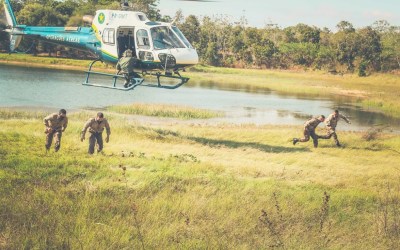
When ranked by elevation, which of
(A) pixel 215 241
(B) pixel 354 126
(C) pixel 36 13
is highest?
(C) pixel 36 13

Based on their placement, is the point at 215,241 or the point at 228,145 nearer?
the point at 215,241

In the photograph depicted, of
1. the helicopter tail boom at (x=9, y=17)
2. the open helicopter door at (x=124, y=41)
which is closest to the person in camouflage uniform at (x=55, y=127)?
the open helicopter door at (x=124, y=41)

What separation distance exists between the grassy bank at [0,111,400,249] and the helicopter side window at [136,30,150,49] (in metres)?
4.04

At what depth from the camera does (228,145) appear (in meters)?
19.4

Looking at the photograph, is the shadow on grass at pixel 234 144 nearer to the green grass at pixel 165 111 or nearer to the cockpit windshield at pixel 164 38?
the cockpit windshield at pixel 164 38

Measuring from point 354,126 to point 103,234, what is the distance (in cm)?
2876

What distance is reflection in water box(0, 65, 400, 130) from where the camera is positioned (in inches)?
1320

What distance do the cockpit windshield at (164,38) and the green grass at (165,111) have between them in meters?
14.6

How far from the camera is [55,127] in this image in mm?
13367

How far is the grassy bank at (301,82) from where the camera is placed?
5271 cm

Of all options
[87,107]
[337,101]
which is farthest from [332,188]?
[337,101]

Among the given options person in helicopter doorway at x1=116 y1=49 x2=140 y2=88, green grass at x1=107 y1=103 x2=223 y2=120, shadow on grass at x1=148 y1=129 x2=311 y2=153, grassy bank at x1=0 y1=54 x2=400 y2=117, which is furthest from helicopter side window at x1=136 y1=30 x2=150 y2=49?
grassy bank at x1=0 y1=54 x2=400 y2=117

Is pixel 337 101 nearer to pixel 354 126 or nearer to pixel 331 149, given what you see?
pixel 354 126

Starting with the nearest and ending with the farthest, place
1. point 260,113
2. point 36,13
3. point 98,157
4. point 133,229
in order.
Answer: point 133,229
point 98,157
point 260,113
point 36,13
